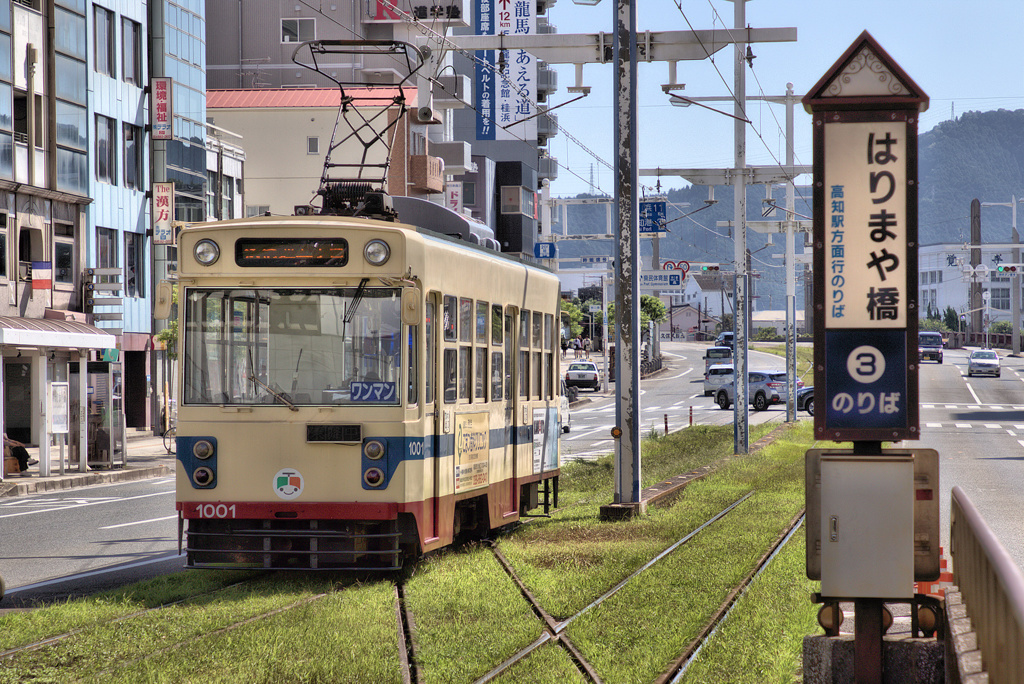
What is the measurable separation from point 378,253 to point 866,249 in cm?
518

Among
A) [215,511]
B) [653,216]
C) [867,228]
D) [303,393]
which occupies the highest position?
[653,216]

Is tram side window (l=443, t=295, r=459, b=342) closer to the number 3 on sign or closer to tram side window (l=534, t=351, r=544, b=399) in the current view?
tram side window (l=534, t=351, r=544, b=399)

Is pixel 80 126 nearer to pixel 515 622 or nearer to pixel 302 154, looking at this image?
pixel 302 154

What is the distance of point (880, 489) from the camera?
572cm

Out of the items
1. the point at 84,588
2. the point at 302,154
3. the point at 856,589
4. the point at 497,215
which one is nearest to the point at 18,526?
the point at 84,588

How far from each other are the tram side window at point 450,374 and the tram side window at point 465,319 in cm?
29

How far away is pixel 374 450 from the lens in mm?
9969

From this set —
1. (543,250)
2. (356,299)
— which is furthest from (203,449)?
(543,250)

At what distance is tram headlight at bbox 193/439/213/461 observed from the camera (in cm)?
1000

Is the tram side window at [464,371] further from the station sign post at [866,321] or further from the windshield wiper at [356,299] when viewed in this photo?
the station sign post at [866,321]

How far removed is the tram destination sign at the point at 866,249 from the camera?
5707 millimetres

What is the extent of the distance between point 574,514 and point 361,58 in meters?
48.5

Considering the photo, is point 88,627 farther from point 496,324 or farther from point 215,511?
point 496,324

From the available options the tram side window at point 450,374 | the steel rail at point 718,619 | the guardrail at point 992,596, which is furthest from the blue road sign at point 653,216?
the guardrail at point 992,596
